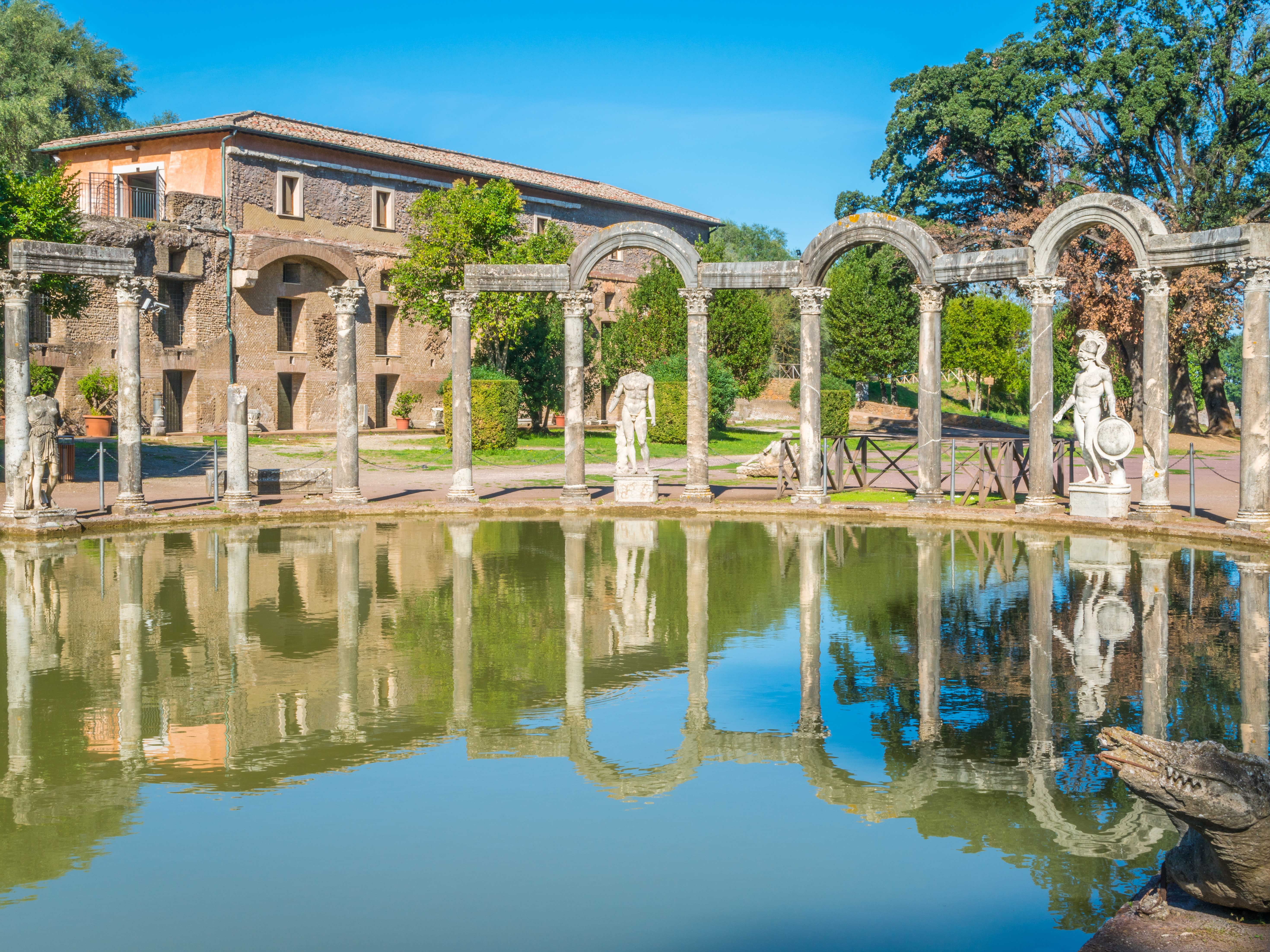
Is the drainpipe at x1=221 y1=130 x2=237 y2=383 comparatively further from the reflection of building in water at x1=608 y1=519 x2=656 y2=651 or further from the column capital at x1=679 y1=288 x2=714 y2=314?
the reflection of building in water at x1=608 y1=519 x2=656 y2=651

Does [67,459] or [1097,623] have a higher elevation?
[67,459]

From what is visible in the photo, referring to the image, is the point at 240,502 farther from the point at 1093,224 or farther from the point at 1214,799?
the point at 1214,799

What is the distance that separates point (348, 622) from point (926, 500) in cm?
1176

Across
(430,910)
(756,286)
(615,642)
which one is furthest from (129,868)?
(756,286)

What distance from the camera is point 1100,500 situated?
1767 centimetres

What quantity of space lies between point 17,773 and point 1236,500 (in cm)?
2009

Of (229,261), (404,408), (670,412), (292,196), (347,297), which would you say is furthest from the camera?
(404,408)

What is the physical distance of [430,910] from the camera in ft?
16.5

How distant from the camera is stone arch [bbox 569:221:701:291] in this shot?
2106 cm

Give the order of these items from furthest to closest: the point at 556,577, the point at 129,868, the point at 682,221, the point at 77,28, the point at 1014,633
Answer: the point at 682,221 → the point at 77,28 → the point at 556,577 → the point at 1014,633 → the point at 129,868

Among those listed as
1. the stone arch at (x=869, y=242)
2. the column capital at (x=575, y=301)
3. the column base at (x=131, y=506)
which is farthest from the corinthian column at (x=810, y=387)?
the column base at (x=131, y=506)

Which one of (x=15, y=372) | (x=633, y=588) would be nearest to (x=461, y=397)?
(x=15, y=372)

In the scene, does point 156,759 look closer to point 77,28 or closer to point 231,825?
point 231,825

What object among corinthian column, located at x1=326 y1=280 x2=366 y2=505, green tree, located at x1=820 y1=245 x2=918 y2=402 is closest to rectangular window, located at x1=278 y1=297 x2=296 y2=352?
green tree, located at x1=820 y1=245 x2=918 y2=402
